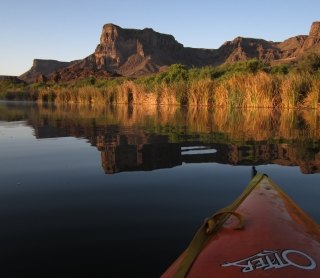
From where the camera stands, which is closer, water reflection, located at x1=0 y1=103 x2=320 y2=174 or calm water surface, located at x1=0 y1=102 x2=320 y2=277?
calm water surface, located at x1=0 y1=102 x2=320 y2=277

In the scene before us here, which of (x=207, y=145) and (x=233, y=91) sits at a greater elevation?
(x=233, y=91)

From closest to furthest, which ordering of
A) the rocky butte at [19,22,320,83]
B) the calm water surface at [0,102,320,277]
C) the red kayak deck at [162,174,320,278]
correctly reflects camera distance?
the red kayak deck at [162,174,320,278] → the calm water surface at [0,102,320,277] → the rocky butte at [19,22,320,83]

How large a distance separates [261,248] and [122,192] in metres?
2.99

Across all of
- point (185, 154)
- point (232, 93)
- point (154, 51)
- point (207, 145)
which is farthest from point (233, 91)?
point (154, 51)

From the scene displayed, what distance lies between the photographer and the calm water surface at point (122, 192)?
306 cm

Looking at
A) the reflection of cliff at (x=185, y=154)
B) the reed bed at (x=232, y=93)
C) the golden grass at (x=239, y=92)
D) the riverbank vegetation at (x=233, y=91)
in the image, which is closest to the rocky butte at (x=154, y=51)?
the riverbank vegetation at (x=233, y=91)

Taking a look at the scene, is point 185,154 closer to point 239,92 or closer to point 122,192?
point 122,192

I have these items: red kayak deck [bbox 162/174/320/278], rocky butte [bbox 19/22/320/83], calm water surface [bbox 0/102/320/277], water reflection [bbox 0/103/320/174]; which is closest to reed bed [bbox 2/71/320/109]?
water reflection [bbox 0/103/320/174]

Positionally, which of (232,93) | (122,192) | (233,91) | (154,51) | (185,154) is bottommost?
(122,192)

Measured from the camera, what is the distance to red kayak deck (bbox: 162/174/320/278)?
6.02 ft

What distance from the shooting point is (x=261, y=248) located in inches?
Answer: 81.2

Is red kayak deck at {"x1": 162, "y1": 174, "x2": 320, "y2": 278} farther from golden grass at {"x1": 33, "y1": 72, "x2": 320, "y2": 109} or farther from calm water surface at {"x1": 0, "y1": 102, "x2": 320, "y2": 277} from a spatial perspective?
golden grass at {"x1": 33, "y1": 72, "x2": 320, "y2": 109}

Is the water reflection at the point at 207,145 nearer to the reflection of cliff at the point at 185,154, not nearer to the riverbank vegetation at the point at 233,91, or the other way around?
the reflection of cliff at the point at 185,154

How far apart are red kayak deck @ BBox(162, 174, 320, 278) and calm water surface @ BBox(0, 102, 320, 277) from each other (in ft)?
2.55
